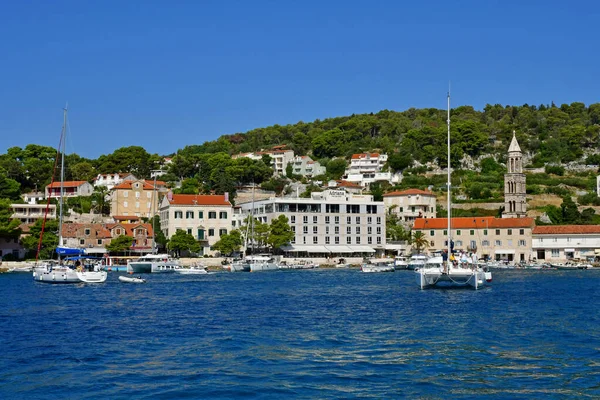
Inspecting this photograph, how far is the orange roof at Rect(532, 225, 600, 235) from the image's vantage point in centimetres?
8731

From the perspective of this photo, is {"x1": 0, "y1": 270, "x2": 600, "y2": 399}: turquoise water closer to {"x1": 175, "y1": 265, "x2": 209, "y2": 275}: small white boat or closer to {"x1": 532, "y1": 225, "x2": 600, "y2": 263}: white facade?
A: {"x1": 175, "y1": 265, "x2": 209, "y2": 275}: small white boat

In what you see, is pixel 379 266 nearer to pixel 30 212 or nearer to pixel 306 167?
pixel 30 212

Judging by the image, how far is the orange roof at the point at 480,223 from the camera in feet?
297

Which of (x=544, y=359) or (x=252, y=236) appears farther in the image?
(x=252, y=236)

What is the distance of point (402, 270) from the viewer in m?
79.6

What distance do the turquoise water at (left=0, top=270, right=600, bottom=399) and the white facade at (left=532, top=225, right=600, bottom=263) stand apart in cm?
4527

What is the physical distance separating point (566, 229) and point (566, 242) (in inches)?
57.9

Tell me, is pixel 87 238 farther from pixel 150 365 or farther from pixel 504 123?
pixel 504 123

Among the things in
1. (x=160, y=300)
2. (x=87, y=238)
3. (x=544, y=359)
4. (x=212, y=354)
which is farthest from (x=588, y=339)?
(x=87, y=238)

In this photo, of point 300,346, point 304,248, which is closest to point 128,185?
point 304,248

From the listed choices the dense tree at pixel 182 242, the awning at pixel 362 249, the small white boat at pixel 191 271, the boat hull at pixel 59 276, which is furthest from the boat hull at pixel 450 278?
the awning at pixel 362 249

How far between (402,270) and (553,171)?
47321 mm

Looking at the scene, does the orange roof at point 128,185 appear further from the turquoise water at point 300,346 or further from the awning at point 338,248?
the turquoise water at point 300,346

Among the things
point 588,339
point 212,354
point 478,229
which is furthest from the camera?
point 478,229
